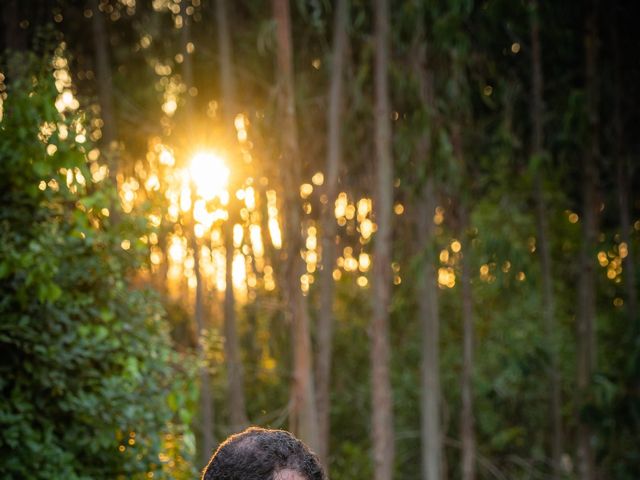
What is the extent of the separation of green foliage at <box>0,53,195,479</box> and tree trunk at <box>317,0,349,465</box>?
24.1 ft

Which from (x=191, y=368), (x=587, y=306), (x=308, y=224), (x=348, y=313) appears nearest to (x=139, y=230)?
(x=191, y=368)

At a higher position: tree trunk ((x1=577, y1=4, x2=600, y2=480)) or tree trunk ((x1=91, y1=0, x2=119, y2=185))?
tree trunk ((x1=91, y1=0, x2=119, y2=185))

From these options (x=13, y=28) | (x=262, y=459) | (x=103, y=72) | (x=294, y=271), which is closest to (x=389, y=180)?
(x=294, y=271)

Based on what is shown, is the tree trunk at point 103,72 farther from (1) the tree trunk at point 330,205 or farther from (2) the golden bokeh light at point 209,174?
(1) the tree trunk at point 330,205

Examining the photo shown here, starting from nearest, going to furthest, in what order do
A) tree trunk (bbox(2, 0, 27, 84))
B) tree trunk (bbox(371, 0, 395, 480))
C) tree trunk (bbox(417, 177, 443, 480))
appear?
1. tree trunk (bbox(2, 0, 27, 84))
2. tree trunk (bbox(371, 0, 395, 480))
3. tree trunk (bbox(417, 177, 443, 480))

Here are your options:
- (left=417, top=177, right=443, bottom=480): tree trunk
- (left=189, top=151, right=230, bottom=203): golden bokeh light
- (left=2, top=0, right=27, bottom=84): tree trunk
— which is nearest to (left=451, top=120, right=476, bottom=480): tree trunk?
(left=417, top=177, right=443, bottom=480): tree trunk

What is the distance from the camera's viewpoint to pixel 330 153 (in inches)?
475

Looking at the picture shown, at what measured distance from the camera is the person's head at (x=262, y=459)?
1.67 meters

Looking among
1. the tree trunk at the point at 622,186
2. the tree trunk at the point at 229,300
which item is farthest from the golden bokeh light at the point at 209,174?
the tree trunk at the point at 622,186

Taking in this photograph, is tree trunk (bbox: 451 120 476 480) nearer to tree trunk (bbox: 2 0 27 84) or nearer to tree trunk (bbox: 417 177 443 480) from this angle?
tree trunk (bbox: 417 177 443 480)

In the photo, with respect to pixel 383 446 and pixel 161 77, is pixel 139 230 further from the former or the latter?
pixel 161 77

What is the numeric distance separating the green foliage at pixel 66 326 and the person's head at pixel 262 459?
2.23 metres

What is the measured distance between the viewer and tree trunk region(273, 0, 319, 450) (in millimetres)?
10484

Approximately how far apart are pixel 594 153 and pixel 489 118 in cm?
216
